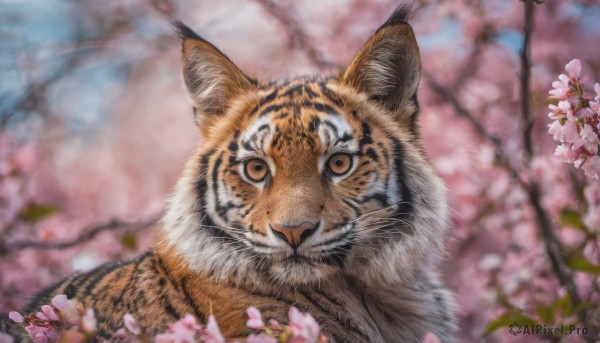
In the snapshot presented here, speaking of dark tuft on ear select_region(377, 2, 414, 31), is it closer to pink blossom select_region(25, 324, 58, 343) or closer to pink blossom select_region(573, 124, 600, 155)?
pink blossom select_region(573, 124, 600, 155)

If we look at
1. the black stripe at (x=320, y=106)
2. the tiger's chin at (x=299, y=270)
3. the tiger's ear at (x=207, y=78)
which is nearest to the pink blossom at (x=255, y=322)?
the tiger's chin at (x=299, y=270)

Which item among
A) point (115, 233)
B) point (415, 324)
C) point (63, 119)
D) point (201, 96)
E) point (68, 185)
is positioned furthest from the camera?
point (68, 185)

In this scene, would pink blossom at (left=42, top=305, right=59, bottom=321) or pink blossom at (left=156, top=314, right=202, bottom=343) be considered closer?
pink blossom at (left=156, top=314, right=202, bottom=343)

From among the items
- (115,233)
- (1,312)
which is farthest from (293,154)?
(115,233)

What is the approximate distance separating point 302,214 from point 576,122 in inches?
48.3

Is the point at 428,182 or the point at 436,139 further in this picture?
the point at 436,139

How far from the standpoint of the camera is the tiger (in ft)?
11.5

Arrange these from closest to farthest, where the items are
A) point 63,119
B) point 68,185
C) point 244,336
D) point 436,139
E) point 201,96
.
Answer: point 244,336, point 201,96, point 436,139, point 63,119, point 68,185

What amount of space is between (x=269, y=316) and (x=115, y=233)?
12.1ft

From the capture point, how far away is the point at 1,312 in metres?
4.33

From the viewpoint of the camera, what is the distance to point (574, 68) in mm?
2951

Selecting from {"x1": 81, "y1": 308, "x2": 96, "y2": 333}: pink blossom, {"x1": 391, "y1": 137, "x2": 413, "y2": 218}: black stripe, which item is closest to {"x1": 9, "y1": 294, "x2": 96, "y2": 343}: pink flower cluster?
{"x1": 81, "y1": 308, "x2": 96, "y2": 333}: pink blossom

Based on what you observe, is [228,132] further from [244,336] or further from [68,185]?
[68,185]

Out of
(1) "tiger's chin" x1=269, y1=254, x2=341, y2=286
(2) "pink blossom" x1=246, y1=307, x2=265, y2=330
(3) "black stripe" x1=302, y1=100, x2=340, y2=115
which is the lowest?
(2) "pink blossom" x1=246, y1=307, x2=265, y2=330
